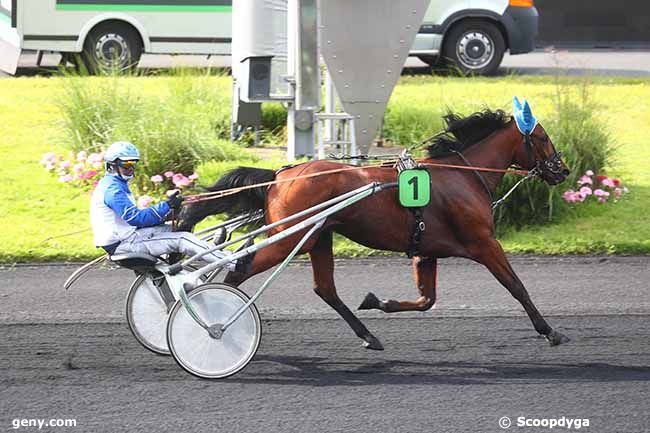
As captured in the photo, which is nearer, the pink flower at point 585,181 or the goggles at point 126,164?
the goggles at point 126,164

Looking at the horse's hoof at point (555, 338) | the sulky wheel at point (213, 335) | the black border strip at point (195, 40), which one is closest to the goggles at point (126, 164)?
the sulky wheel at point (213, 335)

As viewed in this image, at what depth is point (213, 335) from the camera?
6.30m

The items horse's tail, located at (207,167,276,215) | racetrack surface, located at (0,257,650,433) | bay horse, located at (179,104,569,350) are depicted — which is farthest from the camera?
horse's tail, located at (207,167,276,215)

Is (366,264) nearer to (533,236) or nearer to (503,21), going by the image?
(533,236)

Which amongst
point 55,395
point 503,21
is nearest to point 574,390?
point 55,395

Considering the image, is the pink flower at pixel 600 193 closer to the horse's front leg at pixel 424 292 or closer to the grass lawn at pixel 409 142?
the grass lawn at pixel 409 142

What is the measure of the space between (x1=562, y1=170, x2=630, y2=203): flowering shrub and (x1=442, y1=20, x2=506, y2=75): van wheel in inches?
230

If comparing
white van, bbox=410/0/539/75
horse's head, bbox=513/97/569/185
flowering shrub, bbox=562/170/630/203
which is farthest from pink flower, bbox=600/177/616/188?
white van, bbox=410/0/539/75

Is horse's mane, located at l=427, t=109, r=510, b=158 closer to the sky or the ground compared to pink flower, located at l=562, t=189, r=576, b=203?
closer to the sky

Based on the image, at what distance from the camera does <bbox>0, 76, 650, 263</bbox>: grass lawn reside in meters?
9.74

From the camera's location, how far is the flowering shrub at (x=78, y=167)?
10562mm

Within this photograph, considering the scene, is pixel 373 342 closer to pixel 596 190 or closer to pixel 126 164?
pixel 126 164

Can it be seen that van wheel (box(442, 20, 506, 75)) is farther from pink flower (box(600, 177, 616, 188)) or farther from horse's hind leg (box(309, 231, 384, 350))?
horse's hind leg (box(309, 231, 384, 350))

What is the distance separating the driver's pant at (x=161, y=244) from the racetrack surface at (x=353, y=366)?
0.68 m
